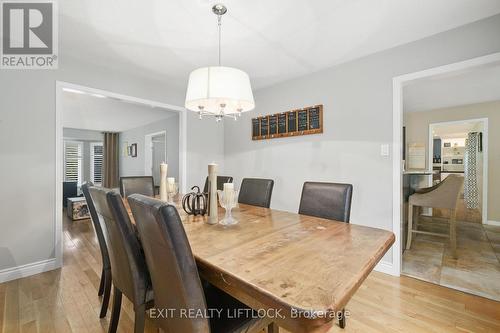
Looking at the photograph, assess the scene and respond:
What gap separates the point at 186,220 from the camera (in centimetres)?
152

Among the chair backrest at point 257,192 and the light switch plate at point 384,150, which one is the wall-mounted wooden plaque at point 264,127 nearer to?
the chair backrest at point 257,192

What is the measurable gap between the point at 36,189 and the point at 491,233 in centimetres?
604

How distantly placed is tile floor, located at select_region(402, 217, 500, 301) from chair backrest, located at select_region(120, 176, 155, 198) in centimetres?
292

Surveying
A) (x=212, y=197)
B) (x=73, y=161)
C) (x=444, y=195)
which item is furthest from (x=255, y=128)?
(x=73, y=161)

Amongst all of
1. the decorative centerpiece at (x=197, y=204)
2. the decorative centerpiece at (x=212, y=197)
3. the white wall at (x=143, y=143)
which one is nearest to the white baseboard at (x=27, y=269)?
the decorative centerpiece at (x=197, y=204)

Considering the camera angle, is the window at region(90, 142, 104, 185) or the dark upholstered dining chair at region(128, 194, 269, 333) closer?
the dark upholstered dining chair at region(128, 194, 269, 333)

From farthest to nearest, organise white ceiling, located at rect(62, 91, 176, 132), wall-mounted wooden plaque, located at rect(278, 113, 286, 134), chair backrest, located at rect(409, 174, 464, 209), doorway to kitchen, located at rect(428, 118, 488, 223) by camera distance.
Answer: doorway to kitchen, located at rect(428, 118, 488, 223) < white ceiling, located at rect(62, 91, 176, 132) < wall-mounted wooden plaque, located at rect(278, 113, 286, 134) < chair backrest, located at rect(409, 174, 464, 209)

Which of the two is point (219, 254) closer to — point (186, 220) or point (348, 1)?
point (186, 220)

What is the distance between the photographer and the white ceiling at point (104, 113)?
3907mm

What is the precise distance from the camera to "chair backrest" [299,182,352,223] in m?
1.67

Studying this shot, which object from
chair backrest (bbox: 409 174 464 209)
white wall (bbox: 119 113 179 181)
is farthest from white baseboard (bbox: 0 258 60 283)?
chair backrest (bbox: 409 174 464 209)

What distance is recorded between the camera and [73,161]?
6.93m

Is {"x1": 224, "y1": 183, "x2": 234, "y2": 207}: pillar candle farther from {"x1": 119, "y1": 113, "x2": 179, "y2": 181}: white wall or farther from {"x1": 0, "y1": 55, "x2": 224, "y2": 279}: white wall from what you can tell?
{"x1": 119, "y1": 113, "x2": 179, "y2": 181}: white wall

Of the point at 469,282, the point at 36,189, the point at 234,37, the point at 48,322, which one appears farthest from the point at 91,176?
the point at 469,282
